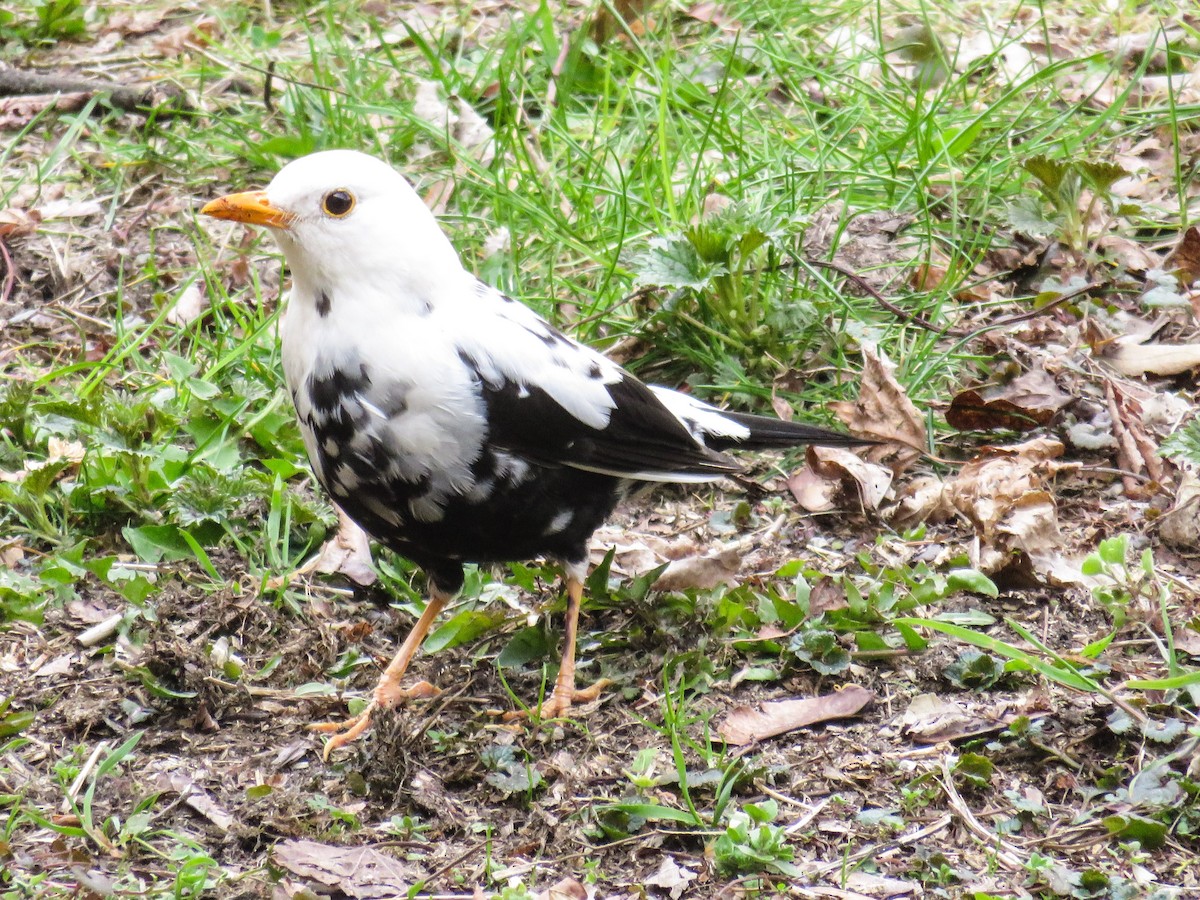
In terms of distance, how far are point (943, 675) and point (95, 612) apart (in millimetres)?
2320

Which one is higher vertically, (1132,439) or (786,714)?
(786,714)

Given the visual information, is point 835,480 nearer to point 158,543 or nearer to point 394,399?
point 394,399

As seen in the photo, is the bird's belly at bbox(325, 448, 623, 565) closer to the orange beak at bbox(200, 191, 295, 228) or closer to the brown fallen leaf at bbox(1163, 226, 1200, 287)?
the orange beak at bbox(200, 191, 295, 228)

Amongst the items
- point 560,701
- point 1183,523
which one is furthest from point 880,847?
point 1183,523

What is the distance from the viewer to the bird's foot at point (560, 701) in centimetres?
361

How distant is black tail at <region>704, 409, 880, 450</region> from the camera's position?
13.7 feet

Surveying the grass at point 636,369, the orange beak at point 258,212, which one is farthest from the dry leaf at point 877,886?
the orange beak at point 258,212

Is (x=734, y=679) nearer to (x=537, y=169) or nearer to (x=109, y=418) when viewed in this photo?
(x=109, y=418)

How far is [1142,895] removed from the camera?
2.82 m

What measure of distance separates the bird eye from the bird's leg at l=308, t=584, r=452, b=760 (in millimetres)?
1089

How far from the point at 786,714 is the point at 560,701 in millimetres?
582

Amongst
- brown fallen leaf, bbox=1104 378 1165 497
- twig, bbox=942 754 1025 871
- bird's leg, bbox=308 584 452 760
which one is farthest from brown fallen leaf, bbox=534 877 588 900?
brown fallen leaf, bbox=1104 378 1165 497

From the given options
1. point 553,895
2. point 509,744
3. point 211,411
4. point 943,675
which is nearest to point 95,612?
point 211,411

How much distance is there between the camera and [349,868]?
119 inches
